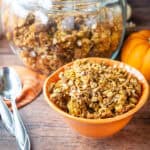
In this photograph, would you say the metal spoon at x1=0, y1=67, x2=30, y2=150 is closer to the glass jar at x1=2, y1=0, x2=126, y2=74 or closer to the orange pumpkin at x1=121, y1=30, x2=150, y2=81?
the glass jar at x1=2, y1=0, x2=126, y2=74

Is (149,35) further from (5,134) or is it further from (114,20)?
(5,134)

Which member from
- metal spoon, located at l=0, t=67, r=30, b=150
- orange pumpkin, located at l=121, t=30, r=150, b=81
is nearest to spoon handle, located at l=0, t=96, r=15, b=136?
metal spoon, located at l=0, t=67, r=30, b=150

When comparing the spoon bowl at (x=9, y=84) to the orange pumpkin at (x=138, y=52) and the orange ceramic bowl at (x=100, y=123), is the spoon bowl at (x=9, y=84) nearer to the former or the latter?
the orange ceramic bowl at (x=100, y=123)

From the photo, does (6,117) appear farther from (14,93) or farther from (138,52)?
(138,52)

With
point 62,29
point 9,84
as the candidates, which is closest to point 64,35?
point 62,29

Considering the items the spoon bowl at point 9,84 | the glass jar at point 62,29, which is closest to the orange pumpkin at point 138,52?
the glass jar at point 62,29
